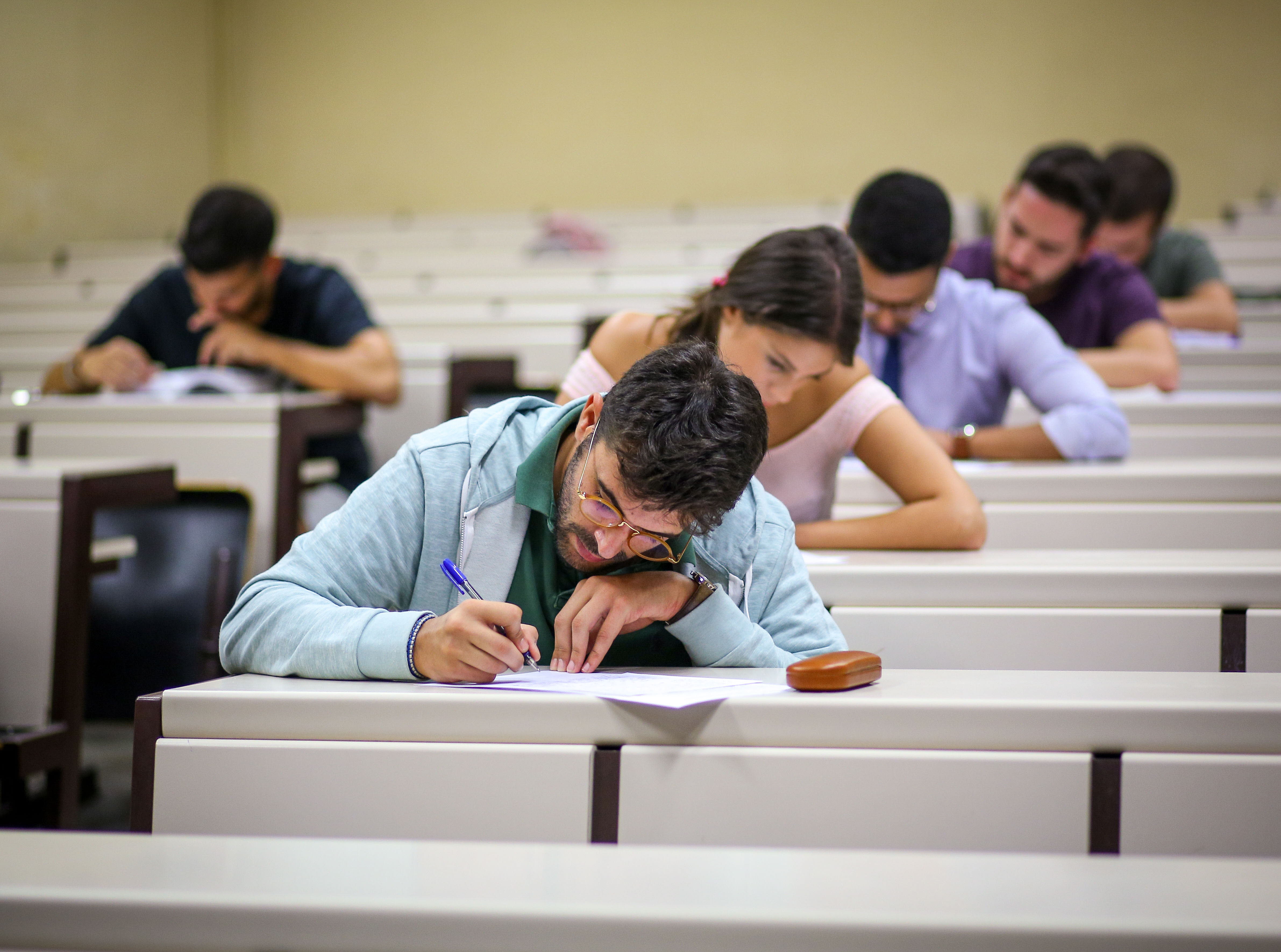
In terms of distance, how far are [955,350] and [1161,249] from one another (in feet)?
5.84

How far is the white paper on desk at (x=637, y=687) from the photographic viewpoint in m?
0.84

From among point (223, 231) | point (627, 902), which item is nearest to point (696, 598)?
point (627, 902)

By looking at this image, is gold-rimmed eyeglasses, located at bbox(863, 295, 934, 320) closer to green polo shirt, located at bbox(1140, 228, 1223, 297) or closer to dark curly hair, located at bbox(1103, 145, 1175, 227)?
dark curly hair, located at bbox(1103, 145, 1175, 227)

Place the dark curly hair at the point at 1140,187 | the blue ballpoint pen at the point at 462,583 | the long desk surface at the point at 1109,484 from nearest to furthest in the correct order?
the blue ballpoint pen at the point at 462,583
the long desk surface at the point at 1109,484
the dark curly hair at the point at 1140,187

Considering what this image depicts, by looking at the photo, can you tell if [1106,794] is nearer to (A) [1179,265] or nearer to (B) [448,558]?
(B) [448,558]

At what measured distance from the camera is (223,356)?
256 cm

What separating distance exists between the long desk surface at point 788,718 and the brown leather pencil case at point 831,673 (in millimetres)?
11

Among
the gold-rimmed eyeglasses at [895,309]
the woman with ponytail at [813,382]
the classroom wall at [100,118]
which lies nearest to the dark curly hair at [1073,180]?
the gold-rimmed eyeglasses at [895,309]

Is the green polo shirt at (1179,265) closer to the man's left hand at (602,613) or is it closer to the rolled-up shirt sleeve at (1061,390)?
the rolled-up shirt sleeve at (1061,390)

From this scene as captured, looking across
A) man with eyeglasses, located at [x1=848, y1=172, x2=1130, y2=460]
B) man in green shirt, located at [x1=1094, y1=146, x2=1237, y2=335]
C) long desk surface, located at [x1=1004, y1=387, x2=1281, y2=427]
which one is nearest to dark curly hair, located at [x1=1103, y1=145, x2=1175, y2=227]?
man in green shirt, located at [x1=1094, y1=146, x2=1237, y2=335]

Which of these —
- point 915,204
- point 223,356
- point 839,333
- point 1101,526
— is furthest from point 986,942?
point 223,356

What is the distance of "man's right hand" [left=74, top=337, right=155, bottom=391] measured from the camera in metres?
2.45

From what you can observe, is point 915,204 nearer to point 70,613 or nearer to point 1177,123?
point 70,613

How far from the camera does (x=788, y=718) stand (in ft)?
2.73
